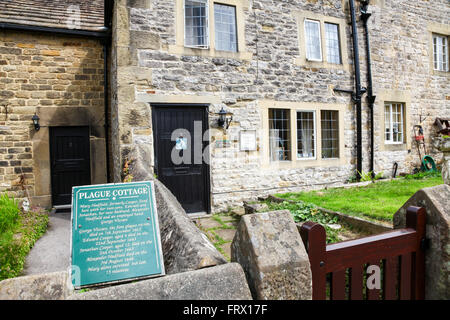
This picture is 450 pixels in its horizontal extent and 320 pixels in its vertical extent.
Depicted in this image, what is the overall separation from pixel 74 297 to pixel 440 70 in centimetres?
1359

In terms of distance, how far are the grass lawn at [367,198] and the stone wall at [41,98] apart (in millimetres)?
6155

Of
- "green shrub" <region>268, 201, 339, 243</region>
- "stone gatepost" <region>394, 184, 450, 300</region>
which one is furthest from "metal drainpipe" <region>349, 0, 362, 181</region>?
"stone gatepost" <region>394, 184, 450, 300</region>

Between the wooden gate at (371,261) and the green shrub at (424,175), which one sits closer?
the wooden gate at (371,261)

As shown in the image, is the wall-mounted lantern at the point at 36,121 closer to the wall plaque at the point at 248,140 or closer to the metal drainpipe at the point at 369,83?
the wall plaque at the point at 248,140

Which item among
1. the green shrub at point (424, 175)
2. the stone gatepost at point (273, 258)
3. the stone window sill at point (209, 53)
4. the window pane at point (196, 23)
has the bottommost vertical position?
the green shrub at point (424, 175)

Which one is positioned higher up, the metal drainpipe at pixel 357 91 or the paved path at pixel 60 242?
the metal drainpipe at pixel 357 91

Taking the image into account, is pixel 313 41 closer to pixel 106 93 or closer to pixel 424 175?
pixel 424 175

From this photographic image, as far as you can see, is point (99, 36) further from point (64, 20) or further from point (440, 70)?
point (440, 70)

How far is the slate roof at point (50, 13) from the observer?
772 centimetres

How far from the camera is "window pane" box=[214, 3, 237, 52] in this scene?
23.8 feet

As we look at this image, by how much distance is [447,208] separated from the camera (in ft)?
7.22

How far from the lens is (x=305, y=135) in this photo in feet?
27.7

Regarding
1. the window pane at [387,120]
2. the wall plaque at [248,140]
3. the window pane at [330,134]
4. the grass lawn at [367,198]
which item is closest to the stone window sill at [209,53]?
the wall plaque at [248,140]

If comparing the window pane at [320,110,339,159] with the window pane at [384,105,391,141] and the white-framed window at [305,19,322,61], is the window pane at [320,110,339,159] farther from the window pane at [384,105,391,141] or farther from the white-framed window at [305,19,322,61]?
the window pane at [384,105,391,141]
